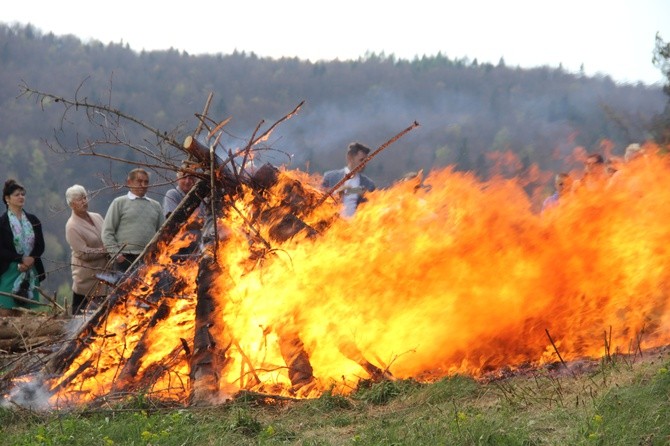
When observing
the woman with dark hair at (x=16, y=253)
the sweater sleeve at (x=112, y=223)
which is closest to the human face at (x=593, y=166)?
the sweater sleeve at (x=112, y=223)

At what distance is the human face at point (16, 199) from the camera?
10.4 meters

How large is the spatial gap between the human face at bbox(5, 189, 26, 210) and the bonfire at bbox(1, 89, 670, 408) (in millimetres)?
2830

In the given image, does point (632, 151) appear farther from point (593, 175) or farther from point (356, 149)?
point (356, 149)

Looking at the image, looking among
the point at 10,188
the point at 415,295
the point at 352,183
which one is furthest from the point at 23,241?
the point at 415,295

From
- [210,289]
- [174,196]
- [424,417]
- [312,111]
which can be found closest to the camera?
[424,417]

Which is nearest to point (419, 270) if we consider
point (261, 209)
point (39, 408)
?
point (261, 209)

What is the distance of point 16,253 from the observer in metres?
10.5

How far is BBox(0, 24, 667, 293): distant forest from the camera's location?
35.6ft

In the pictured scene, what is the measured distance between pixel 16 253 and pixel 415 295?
5139 millimetres

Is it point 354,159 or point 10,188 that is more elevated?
point 10,188

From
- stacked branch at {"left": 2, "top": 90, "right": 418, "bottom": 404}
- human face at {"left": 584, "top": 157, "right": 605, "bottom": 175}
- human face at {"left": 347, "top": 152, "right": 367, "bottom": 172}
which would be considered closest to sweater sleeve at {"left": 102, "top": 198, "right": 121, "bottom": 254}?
stacked branch at {"left": 2, "top": 90, "right": 418, "bottom": 404}

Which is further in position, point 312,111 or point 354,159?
point 312,111

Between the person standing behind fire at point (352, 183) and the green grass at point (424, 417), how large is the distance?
2.48m

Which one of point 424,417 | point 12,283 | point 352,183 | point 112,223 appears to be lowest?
point 424,417
